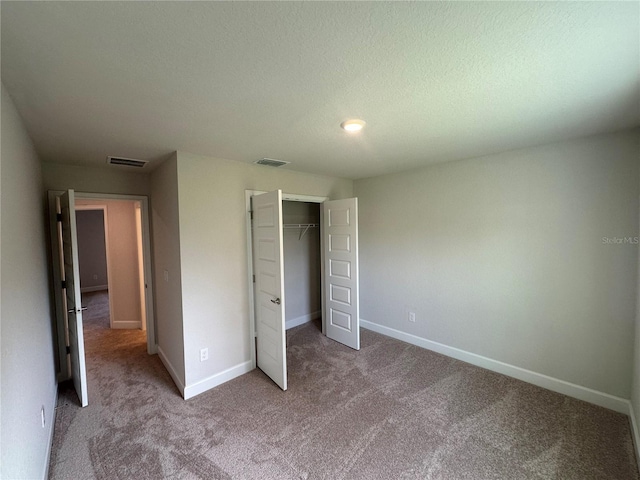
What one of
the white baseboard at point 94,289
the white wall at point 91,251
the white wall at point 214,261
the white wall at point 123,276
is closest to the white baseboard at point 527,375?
the white wall at point 214,261

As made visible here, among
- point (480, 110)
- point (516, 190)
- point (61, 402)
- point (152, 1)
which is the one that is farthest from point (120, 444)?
point (516, 190)

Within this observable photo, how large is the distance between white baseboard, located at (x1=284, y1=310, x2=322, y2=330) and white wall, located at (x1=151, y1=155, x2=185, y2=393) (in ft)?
5.53

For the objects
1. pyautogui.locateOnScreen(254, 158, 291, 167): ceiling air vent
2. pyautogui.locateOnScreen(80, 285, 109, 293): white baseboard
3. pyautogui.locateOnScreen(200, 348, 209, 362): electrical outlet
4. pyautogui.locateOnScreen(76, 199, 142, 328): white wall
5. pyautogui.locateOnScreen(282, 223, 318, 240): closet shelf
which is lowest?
pyautogui.locateOnScreen(80, 285, 109, 293): white baseboard

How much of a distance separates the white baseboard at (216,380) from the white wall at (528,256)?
2.10 m

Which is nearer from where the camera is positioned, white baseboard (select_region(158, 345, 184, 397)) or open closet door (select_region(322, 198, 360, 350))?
white baseboard (select_region(158, 345, 184, 397))

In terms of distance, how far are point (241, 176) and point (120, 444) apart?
252 centimetres

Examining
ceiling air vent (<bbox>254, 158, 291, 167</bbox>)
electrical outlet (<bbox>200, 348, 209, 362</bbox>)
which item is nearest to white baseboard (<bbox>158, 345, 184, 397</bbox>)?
electrical outlet (<bbox>200, 348, 209, 362</bbox>)

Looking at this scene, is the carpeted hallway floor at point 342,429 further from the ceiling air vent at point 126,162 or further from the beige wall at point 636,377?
the ceiling air vent at point 126,162

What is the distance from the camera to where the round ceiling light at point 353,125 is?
1924 mm

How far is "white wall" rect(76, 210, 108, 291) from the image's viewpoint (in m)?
7.36

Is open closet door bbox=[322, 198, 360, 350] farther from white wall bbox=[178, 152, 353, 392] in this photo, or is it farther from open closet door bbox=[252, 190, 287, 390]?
open closet door bbox=[252, 190, 287, 390]

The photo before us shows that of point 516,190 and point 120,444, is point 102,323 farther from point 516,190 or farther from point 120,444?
point 516,190

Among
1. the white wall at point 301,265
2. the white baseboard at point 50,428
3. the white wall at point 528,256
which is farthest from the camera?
the white wall at point 301,265

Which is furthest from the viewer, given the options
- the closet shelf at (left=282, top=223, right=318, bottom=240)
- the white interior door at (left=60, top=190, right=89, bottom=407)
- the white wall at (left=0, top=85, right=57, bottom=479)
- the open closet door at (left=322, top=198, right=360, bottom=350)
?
the closet shelf at (left=282, top=223, right=318, bottom=240)
